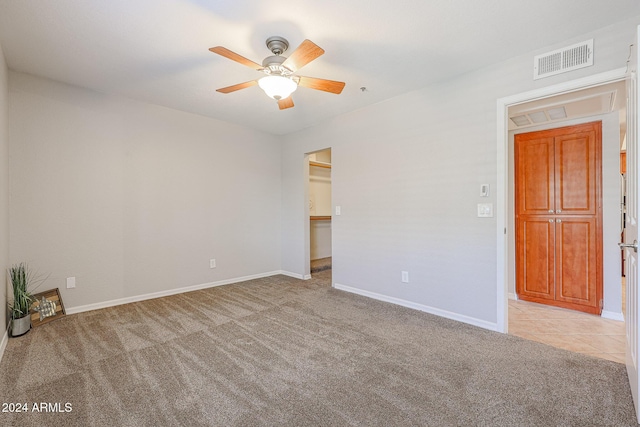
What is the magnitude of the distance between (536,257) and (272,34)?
12.3 feet

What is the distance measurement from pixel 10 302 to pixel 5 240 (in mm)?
575

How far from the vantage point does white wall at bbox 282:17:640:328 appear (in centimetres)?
264

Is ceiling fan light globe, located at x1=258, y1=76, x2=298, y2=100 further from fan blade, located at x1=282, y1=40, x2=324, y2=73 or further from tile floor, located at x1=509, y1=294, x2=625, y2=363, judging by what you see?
tile floor, located at x1=509, y1=294, x2=625, y2=363

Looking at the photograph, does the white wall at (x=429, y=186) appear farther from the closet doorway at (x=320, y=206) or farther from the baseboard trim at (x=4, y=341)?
the baseboard trim at (x=4, y=341)

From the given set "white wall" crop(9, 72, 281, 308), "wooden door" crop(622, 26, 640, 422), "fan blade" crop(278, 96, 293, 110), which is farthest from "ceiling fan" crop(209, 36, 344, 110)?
"white wall" crop(9, 72, 281, 308)

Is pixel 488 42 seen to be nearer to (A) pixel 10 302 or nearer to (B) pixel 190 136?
(B) pixel 190 136

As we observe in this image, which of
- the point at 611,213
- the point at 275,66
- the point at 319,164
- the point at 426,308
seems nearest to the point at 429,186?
the point at 426,308

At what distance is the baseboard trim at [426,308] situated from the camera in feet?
8.87

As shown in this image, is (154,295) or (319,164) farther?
(319,164)

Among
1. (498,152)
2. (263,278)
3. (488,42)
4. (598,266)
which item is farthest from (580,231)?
(263,278)

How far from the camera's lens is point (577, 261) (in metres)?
3.19

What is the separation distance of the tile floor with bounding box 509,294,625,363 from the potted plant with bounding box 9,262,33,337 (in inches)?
172

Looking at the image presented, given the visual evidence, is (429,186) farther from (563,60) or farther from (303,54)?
(303,54)

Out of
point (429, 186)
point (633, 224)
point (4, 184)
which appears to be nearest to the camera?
point (633, 224)
